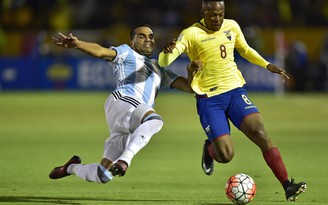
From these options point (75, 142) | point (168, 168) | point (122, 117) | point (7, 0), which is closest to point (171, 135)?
point (75, 142)

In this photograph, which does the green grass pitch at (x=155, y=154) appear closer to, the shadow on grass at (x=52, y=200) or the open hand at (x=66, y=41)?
the shadow on grass at (x=52, y=200)

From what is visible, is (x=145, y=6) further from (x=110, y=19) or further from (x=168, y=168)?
(x=168, y=168)

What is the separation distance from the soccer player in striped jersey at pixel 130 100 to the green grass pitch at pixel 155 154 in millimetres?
420

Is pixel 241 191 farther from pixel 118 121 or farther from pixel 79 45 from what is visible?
pixel 79 45

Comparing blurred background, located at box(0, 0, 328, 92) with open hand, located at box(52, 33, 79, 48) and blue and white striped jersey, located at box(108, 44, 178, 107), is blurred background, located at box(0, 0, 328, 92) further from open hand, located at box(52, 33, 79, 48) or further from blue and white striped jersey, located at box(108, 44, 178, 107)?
open hand, located at box(52, 33, 79, 48)

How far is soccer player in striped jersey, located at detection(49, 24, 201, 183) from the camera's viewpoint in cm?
961

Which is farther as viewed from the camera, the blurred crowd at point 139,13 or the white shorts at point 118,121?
the blurred crowd at point 139,13

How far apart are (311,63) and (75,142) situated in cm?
1584

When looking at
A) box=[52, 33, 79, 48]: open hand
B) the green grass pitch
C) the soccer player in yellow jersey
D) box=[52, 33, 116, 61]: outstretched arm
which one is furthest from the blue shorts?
box=[52, 33, 79, 48]: open hand

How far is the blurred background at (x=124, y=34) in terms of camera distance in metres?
30.8

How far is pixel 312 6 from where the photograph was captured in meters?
32.9

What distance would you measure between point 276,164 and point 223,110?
100 cm

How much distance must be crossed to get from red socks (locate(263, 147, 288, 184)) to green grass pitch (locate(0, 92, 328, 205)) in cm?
27

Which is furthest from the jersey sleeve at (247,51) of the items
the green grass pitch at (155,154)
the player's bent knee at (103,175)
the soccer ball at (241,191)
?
the player's bent knee at (103,175)
